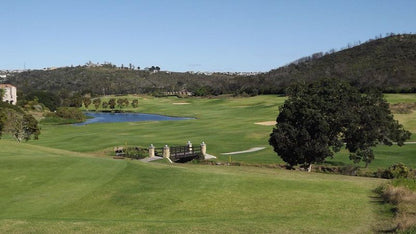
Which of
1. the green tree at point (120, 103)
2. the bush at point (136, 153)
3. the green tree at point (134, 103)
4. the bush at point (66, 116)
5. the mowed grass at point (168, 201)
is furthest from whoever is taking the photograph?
the green tree at point (120, 103)

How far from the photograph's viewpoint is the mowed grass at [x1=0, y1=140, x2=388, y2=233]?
1527 centimetres

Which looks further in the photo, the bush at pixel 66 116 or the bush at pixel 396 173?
the bush at pixel 66 116

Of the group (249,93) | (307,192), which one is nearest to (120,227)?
(307,192)

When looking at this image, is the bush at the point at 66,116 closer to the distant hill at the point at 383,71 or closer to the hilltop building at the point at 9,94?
the hilltop building at the point at 9,94

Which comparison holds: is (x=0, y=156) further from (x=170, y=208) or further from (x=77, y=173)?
(x=170, y=208)

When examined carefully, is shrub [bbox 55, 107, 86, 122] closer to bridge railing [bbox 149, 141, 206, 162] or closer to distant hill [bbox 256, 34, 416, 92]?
distant hill [bbox 256, 34, 416, 92]

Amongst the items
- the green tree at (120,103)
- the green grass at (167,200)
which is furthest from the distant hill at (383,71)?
the green grass at (167,200)

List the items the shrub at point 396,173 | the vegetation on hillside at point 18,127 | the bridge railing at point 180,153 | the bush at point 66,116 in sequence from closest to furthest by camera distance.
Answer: the shrub at point 396,173, the bridge railing at point 180,153, the vegetation on hillside at point 18,127, the bush at point 66,116

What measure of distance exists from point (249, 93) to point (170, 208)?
16318 centimetres

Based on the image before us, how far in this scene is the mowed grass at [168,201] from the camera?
15.3 meters

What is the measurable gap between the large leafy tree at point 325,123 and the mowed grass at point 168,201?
12427mm

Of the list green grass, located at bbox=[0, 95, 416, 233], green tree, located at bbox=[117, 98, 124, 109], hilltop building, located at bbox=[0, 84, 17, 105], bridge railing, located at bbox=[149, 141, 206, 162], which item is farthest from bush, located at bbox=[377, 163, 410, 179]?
green tree, located at bbox=[117, 98, 124, 109]

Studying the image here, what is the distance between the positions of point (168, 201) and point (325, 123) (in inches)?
795

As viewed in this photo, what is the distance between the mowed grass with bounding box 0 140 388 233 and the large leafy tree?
1243 cm
